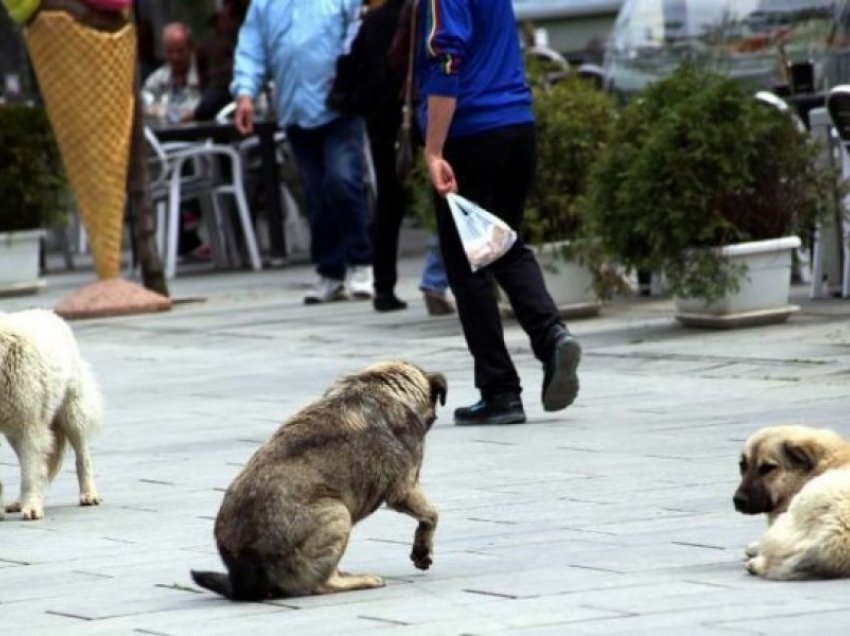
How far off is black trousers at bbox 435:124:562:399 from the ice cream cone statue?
19.9 feet

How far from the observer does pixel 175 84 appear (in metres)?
21.3

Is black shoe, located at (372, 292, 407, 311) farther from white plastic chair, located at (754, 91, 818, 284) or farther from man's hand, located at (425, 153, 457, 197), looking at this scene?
man's hand, located at (425, 153, 457, 197)

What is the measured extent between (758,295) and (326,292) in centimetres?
415

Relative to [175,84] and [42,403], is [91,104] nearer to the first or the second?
[175,84]

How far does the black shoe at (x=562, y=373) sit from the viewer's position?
9289mm

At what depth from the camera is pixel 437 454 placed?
349 inches

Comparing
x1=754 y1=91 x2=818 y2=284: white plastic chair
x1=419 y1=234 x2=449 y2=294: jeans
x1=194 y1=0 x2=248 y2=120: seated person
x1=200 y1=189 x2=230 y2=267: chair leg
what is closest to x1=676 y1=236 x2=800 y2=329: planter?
x1=754 y1=91 x2=818 y2=284: white plastic chair

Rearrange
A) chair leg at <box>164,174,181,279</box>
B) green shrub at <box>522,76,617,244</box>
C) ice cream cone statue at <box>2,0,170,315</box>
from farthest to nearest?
chair leg at <box>164,174,181,279</box>, ice cream cone statue at <box>2,0,170,315</box>, green shrub at <box>522,76,617,244</box>

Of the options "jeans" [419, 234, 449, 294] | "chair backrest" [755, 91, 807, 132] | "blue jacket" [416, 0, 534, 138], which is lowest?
"jeans" [419, 234, 449, 294]

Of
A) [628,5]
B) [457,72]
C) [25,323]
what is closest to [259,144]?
[628,5]

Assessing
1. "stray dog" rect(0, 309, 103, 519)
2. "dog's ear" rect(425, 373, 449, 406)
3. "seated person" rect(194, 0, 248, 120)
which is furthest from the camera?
"seated person" rect(194, 0, 248, 120)

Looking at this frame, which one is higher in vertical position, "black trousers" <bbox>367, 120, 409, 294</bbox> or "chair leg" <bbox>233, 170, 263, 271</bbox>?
"black trousers" <bbox>367, 120, 409, 294</bbox>

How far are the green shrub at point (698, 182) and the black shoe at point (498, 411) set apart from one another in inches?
97.7

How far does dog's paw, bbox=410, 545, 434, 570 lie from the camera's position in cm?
641
